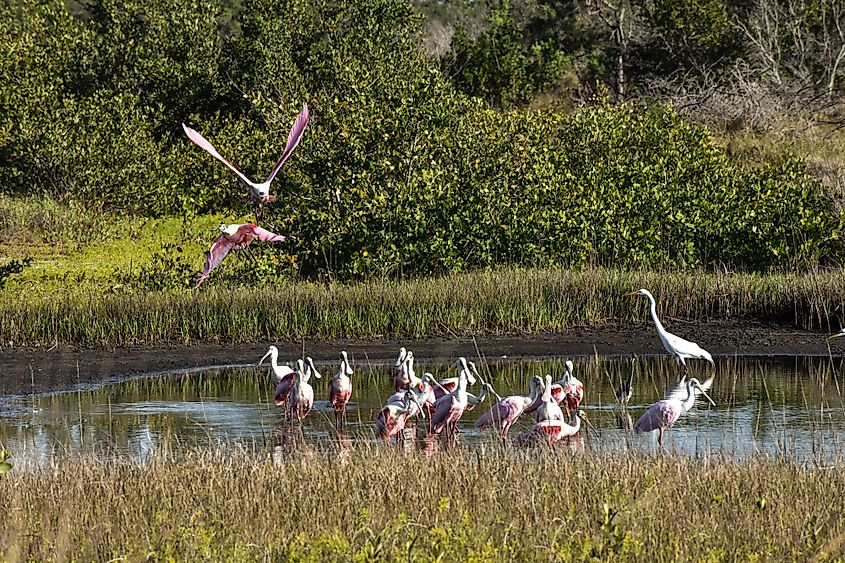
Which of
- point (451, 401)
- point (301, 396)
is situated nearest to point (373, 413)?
point (301, 396)

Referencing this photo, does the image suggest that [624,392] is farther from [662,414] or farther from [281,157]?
[281,157]

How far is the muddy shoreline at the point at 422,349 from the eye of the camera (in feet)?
46.7

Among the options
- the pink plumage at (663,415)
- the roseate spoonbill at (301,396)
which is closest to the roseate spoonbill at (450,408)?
the roseate spoonbill at (301,396)

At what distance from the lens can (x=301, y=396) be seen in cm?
1055

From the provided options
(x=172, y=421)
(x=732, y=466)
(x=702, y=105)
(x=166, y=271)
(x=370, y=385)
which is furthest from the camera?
(x=702, y=105)

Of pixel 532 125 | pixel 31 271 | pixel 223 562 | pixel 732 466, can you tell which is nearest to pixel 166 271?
pixel 31 271

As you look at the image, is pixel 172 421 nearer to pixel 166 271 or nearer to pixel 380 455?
pixel 380 455

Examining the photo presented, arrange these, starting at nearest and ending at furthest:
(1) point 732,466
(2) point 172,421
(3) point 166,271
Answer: (1) point 732,466, (2) point 172,421, (3) point 166,271

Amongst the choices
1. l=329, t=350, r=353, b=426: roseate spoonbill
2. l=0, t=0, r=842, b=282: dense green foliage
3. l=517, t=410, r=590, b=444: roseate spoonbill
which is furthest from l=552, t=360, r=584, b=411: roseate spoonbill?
l=0, t=0, r=842, b=282: dense green foliage

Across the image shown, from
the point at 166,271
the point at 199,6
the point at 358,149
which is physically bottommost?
the point at 166,271

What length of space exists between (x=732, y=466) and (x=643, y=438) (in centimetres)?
227

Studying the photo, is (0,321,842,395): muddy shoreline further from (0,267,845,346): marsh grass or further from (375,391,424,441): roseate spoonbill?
(375,391,424,441): roseate spoonbill

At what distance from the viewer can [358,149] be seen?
1895 cm

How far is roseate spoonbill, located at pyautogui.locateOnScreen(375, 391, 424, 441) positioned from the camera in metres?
9.76
